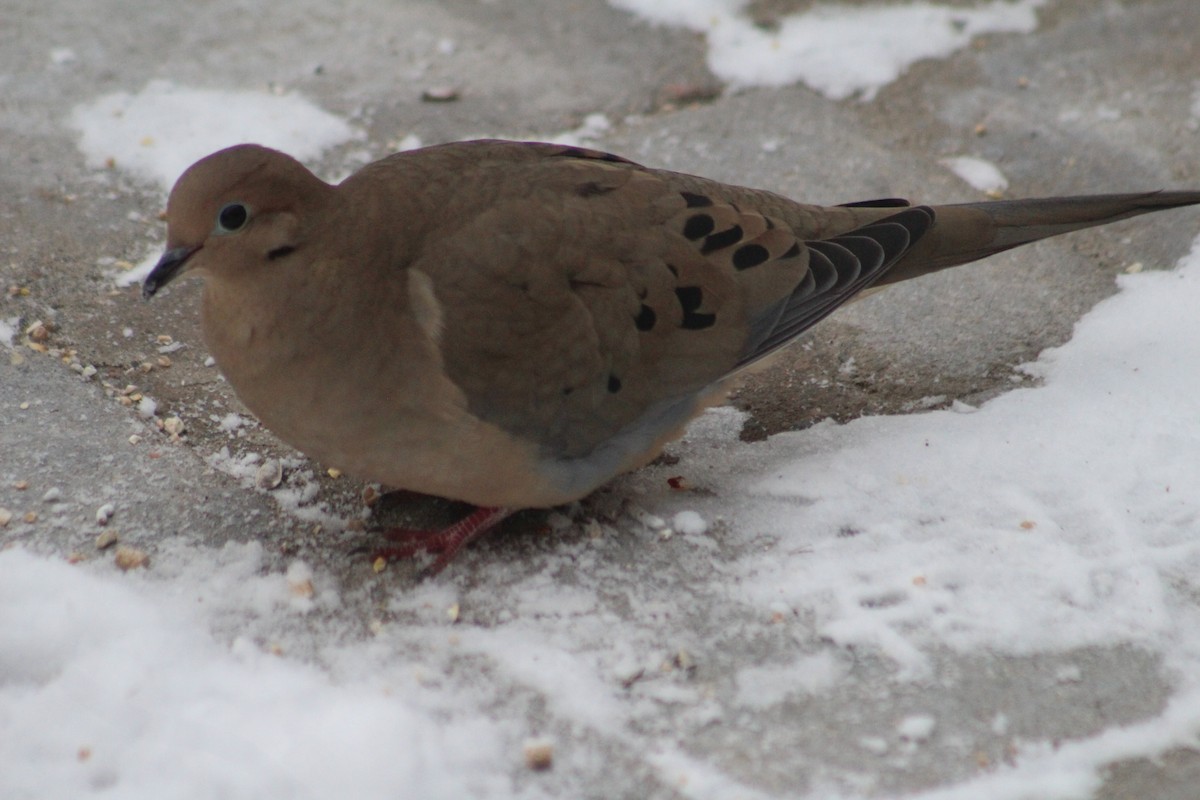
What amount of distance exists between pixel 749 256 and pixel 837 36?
233 cm

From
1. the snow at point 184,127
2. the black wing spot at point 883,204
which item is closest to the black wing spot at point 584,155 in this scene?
the black wing spot at point 883,204

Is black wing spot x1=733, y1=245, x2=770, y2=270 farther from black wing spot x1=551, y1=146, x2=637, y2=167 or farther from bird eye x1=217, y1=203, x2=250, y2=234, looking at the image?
bird eye x1=217, y1=203, x2=250, y2=234

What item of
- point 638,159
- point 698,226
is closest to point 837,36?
point 638,159

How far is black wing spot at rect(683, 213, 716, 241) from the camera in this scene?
2.99m

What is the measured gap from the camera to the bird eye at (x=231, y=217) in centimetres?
258

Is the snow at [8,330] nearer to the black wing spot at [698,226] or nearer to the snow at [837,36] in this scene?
the black wing spot at [698,226]

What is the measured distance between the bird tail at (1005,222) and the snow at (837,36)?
161 cm

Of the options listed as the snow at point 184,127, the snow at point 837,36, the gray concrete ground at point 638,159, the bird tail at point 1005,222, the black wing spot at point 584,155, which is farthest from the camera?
the snow at point 837,36

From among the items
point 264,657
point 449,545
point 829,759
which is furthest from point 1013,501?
point 264,657

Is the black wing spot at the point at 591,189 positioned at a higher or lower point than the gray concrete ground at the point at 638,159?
higher

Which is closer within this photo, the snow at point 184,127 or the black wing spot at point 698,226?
the black wing spot at point 698,226

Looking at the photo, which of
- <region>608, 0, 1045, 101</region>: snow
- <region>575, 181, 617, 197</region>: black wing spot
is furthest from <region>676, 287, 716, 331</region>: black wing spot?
<region>608, 0, 1045, 101</region>: snow

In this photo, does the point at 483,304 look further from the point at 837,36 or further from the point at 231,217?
the point at 837,36

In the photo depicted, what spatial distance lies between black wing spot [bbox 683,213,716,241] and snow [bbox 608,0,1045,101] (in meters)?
1.99
